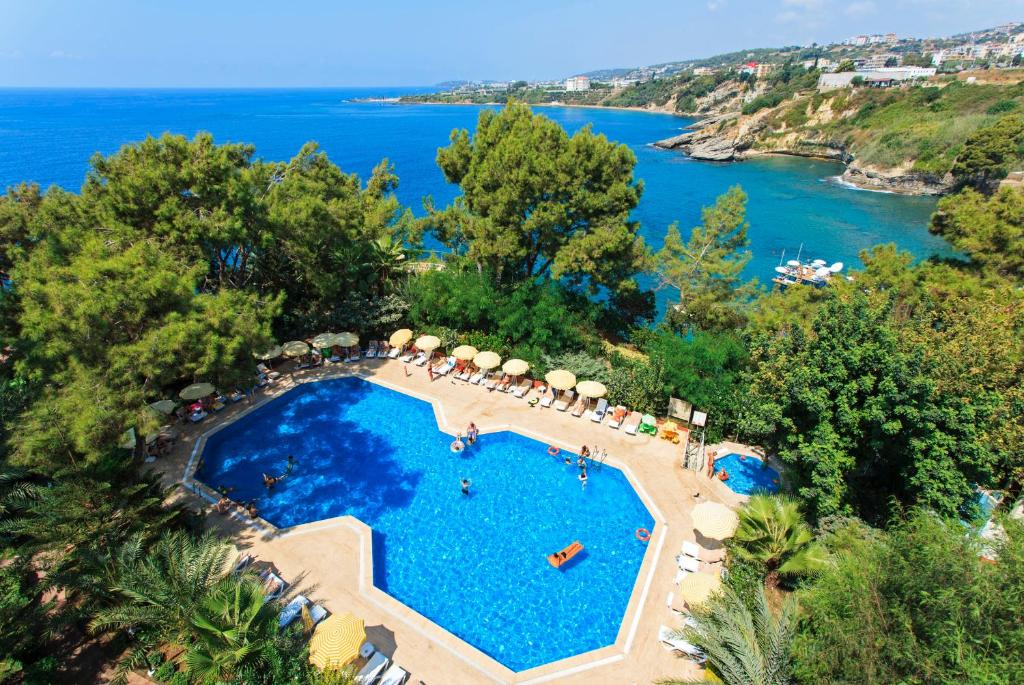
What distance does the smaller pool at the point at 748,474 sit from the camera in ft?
51.7

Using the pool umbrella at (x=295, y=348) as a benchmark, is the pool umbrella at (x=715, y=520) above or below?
below

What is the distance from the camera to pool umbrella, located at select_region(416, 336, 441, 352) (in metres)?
22.0

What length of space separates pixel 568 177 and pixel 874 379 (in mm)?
13968

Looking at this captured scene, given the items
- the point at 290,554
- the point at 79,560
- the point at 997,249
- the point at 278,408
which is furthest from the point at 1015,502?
the point at 278,408

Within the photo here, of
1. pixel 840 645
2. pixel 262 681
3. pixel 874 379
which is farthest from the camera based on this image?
pixel 874 379

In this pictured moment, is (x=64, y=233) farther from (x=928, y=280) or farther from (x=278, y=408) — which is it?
(x=928, y=280)

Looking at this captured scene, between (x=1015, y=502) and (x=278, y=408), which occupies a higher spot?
(x=1015, y=502)

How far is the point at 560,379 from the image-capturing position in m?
19.7

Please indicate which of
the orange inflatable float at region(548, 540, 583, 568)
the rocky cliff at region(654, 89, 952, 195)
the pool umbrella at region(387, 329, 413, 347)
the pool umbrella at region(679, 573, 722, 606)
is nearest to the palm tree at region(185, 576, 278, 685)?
the orange inflatable float at region(548, 540, 583, 568)

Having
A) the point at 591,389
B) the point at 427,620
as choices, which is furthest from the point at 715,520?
the point at 427,620

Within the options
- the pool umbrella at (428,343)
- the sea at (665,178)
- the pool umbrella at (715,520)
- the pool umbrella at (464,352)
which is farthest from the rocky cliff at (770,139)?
the pool umbrella at (715,520)

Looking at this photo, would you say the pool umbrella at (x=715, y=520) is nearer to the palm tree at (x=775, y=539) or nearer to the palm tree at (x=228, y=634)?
the palm tree at (x=775, y=539)

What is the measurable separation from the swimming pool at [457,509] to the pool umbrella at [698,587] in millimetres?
1544

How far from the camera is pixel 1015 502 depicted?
1290 cm
